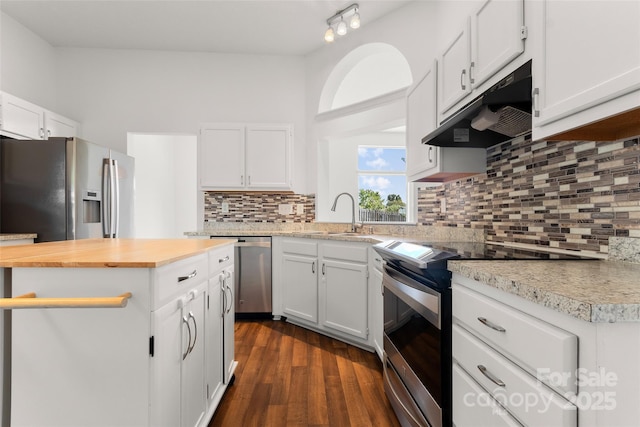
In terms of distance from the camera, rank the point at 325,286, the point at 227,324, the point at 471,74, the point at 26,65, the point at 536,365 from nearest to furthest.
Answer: the point at 536,365, the point at 471,74, the point at 227,324, the point at 325,286, the point at 26,65

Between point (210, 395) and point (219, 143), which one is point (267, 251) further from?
point (210, 395)

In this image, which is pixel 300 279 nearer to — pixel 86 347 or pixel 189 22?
pixel 86 347

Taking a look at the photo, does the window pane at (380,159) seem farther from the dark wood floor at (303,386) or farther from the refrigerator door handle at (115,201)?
the refrigerator door handle at (115,201)

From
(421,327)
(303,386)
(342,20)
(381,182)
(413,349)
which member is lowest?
(303,386)

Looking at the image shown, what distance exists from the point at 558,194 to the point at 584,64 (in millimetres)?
714

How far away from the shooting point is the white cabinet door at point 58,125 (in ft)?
10.9

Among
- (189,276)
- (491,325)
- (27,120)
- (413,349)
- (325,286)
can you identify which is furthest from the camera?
(27,120)

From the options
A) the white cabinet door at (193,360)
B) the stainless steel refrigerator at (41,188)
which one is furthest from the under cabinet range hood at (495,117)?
the stainless steel refrigerator at (41,188)

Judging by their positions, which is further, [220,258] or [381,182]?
[381,182]

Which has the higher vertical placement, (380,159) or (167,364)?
(380,159)

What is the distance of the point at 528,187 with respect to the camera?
1.72 metres

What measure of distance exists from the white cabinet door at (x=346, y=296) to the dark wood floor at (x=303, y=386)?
0.17m

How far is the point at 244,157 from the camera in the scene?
3.68m

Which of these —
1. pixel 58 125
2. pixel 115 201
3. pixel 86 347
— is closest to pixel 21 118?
pixel 58 125
